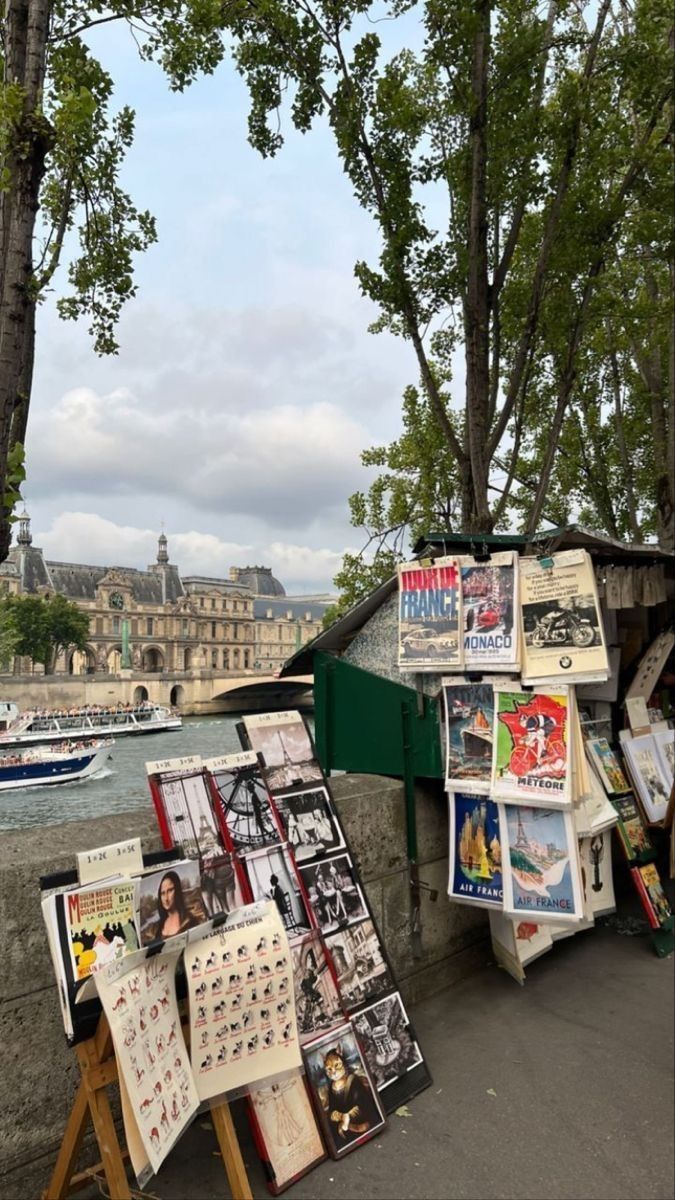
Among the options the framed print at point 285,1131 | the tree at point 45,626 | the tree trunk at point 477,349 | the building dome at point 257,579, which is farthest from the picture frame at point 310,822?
the building dome at point 257,579

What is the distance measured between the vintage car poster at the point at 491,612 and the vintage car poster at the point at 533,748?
16 centimetres

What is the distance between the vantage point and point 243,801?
2680 millimetres

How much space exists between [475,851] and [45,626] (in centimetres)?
6700

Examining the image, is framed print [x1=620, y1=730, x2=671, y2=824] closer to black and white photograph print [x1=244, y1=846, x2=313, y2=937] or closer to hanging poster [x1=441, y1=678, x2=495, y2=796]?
hanging poster [x1=441, y1=678, x2=495, y2=796]

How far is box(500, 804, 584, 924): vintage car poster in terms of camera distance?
3.19 metres

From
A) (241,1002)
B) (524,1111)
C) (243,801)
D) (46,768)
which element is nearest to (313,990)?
(241,1002)

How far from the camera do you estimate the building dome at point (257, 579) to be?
116 metres

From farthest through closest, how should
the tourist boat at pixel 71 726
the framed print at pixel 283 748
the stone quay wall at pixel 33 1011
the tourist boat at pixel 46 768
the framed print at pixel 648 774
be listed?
the tourist boat at pixel 71 726
the tourist boat at pixel 46 768
the framed print at pixel 648 774
the framed print at pixel 283 748
the stone quay wall at pixel 33 1011

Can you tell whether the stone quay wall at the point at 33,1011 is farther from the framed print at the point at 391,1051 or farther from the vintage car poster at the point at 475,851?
the vintage car poster at the point at 475,851

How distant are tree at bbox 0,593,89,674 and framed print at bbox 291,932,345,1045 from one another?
6291 centimetres

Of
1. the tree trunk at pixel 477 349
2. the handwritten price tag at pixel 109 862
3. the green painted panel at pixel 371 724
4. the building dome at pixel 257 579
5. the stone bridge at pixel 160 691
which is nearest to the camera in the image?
the handwritten price tag at pixel 109 862

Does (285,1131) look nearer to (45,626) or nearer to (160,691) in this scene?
(160,691)

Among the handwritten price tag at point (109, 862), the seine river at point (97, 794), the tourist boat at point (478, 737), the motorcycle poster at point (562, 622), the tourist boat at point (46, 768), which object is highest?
the motorcycle poster at point (562, 622)

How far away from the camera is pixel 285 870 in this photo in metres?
2.71
